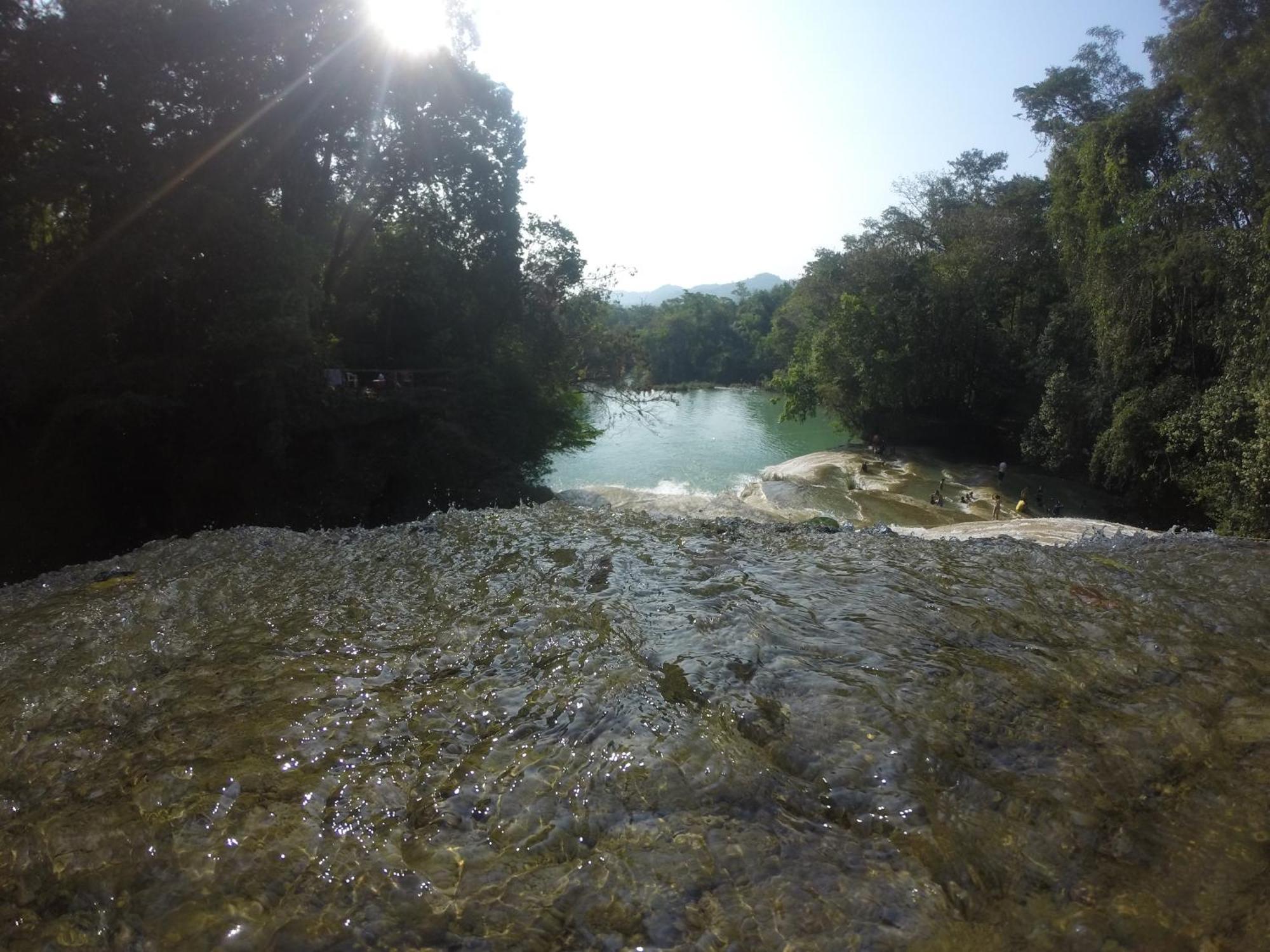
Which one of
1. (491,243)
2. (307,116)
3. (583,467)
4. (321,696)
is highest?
(307,116)

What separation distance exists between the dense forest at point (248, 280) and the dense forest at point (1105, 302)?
7432 mm

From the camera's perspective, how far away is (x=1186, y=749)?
3.88m

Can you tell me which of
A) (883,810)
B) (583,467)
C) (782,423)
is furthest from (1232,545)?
(782,423)

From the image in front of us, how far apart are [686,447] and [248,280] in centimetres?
1998

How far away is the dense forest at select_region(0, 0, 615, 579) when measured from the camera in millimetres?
12227

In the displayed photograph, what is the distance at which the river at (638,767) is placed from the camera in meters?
2.74

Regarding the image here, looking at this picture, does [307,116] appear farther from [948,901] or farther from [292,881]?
[948,901]

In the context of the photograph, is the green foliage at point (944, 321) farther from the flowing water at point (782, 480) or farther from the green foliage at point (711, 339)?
the green foliage at point (711, 339)

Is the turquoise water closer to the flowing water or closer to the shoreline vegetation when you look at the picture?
the flowing water

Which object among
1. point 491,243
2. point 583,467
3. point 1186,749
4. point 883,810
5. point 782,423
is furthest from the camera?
point 782,423

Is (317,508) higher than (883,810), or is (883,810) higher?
(883,810)

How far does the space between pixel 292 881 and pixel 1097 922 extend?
3.15 meters

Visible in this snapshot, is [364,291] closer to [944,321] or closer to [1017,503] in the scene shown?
[1017,503]

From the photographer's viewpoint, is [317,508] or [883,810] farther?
[317,508]
